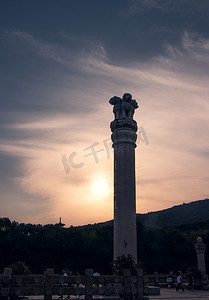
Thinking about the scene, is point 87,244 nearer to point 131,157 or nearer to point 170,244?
point 170,244

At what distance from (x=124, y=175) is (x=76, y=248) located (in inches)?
1193

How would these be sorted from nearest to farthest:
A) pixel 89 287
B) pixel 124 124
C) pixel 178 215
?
1. pixel 89 287
2. pixel 124 124
3. pixel 178 215

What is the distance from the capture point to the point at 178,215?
150125 millimetres

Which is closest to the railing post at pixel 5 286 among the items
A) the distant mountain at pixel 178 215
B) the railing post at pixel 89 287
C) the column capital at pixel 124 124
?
the railing post at pixel 89 287

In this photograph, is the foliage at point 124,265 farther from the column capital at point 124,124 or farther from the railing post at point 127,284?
the column capital at point 124,124

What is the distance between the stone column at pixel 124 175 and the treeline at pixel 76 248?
92.0 ft

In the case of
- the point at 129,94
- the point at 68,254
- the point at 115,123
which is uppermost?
the point at 129,94

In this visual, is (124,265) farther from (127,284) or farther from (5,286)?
(5,286)

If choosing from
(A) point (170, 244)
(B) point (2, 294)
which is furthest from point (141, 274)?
(A) point (170, 244)

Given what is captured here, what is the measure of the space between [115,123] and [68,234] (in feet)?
103

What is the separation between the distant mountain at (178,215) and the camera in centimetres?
14150

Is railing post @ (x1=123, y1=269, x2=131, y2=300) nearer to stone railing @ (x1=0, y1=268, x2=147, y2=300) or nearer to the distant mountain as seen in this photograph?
stone railing @ (x1=0, y1=268, x2=147, y2=300)

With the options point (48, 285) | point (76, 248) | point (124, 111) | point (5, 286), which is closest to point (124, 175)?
point (124, 111)

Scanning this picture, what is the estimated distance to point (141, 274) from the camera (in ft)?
54.2
